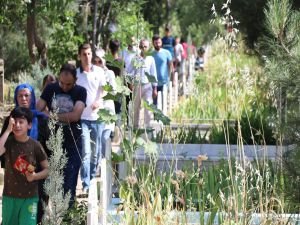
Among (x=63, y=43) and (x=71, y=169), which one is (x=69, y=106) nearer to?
(x=71, y=169)

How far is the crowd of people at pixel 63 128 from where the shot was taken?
8.00m

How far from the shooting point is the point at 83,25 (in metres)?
21.4

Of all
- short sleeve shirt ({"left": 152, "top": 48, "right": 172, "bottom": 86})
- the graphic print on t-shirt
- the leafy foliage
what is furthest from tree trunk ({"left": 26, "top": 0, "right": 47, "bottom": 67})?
the graphic print on t-shirt

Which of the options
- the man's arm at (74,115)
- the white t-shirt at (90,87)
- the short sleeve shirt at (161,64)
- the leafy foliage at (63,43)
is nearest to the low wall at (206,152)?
the white t-shirt at (90,87)

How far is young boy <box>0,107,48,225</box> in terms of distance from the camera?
798 cm

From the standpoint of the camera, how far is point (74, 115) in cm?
963

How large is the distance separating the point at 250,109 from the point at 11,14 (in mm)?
6721

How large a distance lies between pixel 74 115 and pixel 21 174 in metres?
1.73

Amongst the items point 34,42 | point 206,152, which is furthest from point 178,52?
point 206,152

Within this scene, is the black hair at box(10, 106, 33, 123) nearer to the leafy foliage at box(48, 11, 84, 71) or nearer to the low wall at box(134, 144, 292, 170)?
the low wall at box(134, 144, 292, 170)

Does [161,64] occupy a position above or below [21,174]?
above

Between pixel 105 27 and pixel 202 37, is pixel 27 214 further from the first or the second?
pixel 202 37

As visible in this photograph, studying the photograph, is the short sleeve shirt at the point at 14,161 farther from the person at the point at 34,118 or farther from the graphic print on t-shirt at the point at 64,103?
the graphic print on t-shirt at the point at 64,103

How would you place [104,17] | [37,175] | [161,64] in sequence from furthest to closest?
[104,17] → [161,64] → [37,175]
